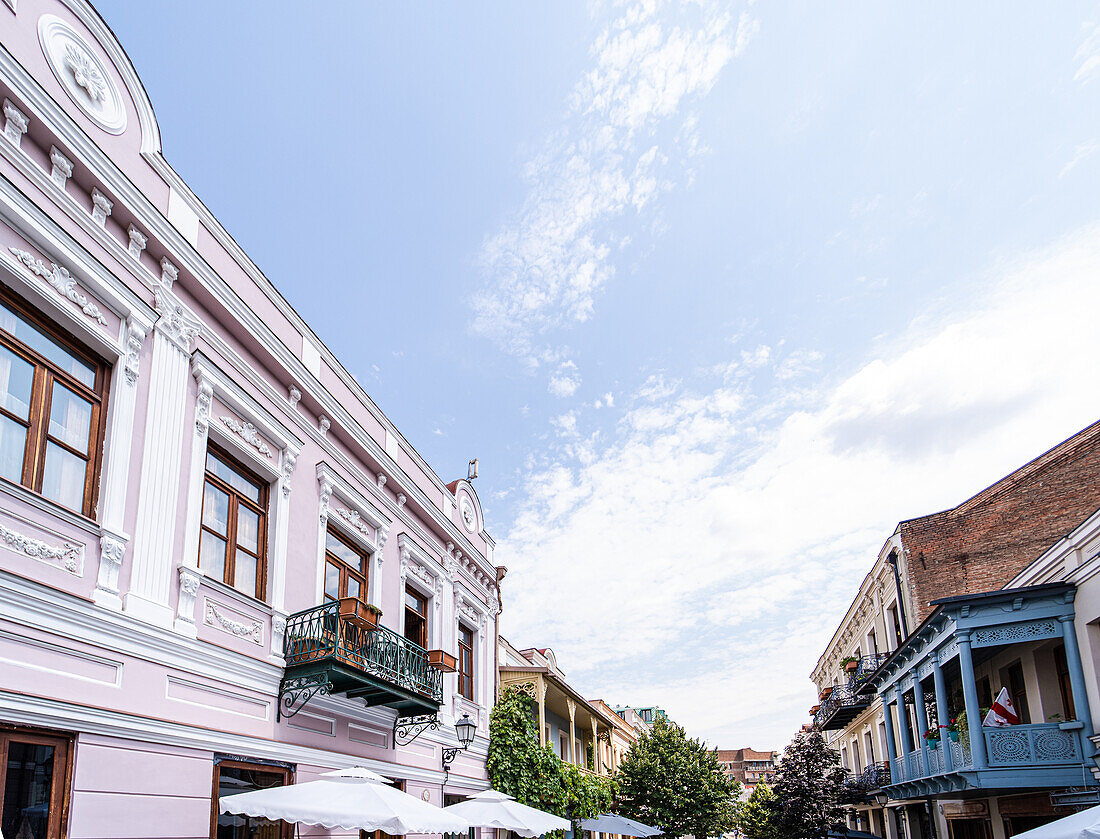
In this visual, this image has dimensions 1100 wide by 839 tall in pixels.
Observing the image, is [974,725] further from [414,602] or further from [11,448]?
[11,448]

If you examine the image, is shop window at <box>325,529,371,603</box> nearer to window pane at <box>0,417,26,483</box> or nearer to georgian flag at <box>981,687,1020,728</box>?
window pane at <box>0,417,26,483</box>

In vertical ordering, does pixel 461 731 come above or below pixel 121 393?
below

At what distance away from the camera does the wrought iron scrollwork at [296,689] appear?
9492 millimetres

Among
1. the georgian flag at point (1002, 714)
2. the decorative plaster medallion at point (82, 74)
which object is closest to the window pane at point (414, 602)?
the decorative plaster medallion at point (82, 74)

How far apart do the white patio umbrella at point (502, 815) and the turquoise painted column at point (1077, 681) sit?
337 inches

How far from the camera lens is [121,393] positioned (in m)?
7.71

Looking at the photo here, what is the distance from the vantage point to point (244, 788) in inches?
341

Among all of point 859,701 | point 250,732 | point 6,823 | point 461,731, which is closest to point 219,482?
point 250,732

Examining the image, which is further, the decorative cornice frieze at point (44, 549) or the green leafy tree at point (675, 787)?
the green leafy tree at point (675, 787)

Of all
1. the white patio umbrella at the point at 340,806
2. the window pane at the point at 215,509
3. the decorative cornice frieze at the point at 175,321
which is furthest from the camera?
the window pane at the point at 215,509

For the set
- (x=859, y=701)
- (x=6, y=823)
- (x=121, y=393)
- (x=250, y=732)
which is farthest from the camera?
(x=859, y=701)

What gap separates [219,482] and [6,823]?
4.05m

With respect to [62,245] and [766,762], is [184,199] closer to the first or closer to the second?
Result: [62,245]

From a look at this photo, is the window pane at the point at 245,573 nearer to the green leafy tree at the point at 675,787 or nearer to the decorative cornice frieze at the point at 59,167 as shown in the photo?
the decorative cornice frieze at the point at 59,167
